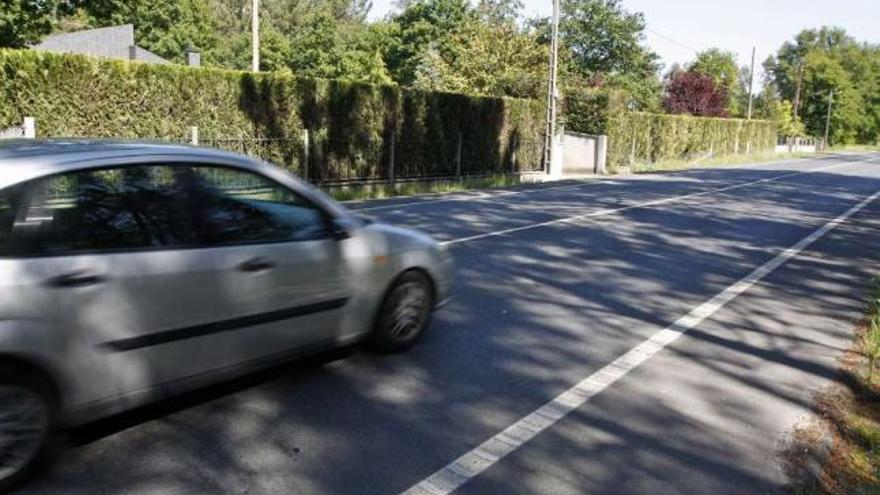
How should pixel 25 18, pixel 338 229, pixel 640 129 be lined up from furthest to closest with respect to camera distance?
pixel 640 129 → pixel 25 18 → pixel 338 229

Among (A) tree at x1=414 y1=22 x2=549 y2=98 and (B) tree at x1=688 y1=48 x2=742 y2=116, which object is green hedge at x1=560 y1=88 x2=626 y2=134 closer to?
(A) tree at x1=414 y1=22 x2=549 y2=98

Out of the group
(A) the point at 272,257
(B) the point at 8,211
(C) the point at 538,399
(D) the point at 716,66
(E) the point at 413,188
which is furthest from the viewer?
(D) the point at 716,66

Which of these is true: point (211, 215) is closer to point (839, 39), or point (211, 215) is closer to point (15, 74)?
point (15, 74)

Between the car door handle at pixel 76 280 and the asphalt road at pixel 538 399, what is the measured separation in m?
0.89

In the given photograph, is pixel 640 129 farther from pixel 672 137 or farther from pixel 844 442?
pixel 844 442

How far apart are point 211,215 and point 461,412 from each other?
1829 mm

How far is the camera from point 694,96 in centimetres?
6519

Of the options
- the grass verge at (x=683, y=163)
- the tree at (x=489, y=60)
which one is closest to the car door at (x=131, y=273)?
the grass verge at (x=683, y=163)

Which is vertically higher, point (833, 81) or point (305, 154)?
point (833, 81)

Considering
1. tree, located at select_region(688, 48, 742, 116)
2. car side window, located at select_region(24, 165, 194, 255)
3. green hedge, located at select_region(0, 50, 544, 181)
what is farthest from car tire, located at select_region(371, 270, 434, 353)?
tree, located at select_region(688, 48, 742, 116)

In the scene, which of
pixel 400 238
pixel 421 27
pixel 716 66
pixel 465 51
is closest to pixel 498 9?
pixel 421 27

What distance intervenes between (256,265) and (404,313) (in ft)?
4.96

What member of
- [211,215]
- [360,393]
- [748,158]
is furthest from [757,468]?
[748,158]

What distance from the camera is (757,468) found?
13.2 feet
